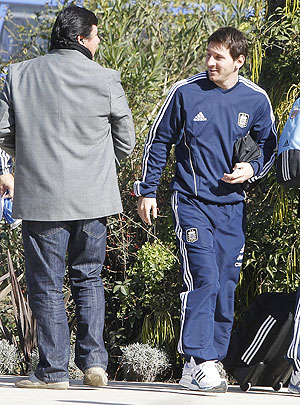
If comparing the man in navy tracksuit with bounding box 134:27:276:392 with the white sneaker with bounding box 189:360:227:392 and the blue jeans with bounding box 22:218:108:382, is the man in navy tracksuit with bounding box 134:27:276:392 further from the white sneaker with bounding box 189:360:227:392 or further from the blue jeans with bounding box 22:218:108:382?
the blue jeans with bounding box 22:218:108:382

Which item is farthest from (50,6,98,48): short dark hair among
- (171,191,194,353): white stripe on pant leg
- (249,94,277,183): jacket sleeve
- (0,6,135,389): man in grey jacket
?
(249,94,277,183): jacket sleeve

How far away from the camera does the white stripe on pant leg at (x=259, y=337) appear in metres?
4.55

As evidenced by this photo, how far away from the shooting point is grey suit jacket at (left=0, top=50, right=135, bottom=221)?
4.25 m

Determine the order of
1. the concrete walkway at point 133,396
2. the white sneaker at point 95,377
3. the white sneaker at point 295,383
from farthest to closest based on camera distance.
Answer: the white sneaker at point 95,377
the white sneaker at point 295,383
the concrete walkway at point 133,396

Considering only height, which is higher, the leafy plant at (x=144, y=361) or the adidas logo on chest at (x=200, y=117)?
the adidas logo on chest at (x=200, y=117)

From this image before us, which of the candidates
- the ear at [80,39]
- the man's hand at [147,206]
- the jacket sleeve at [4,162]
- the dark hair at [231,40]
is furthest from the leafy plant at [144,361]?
the ear at [80,39]

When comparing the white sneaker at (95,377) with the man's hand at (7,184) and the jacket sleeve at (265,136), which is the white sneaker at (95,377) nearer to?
the man's hand at (7,184)

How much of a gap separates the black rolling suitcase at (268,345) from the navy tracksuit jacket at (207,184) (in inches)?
5.9

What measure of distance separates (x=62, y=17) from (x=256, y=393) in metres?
2.28

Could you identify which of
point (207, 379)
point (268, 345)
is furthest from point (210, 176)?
point (207, 379)

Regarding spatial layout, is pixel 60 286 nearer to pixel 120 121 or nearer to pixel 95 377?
pixel 95 377

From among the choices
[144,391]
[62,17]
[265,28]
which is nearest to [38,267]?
[144,391]

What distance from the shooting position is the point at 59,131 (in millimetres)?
4262

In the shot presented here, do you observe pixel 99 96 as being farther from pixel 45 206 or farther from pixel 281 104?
pixel 281 104
